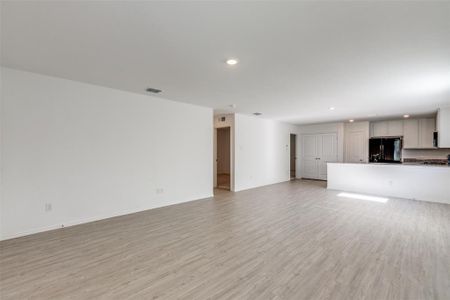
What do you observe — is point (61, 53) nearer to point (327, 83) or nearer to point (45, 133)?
point (45, 133)

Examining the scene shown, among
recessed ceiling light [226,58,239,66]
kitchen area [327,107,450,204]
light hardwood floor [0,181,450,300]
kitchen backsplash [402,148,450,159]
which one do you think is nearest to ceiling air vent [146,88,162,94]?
recessed ceiling light [226,58,239,66]

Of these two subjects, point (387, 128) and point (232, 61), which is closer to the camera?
point (232, 61)

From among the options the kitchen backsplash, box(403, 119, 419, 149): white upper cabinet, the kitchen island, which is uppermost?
box(403, 119, 419, 149): white upper cabinet

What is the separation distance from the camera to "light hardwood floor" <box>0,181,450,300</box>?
2.17 metres

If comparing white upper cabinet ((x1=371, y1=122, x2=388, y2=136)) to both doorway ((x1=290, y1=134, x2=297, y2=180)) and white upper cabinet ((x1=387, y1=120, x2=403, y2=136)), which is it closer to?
white upper cabinet ((x1=387, y1=120, x2=403, y2=136))

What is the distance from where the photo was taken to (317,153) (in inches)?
392

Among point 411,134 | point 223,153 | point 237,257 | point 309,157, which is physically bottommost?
point 237,257

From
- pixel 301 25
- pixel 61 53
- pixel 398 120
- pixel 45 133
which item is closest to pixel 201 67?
pixel 301 25

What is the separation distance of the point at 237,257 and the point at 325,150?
8206 mm

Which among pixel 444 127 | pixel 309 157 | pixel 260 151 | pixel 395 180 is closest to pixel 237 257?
pixel 260 151

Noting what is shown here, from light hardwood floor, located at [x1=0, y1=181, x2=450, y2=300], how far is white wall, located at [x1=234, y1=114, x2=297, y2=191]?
288 cm

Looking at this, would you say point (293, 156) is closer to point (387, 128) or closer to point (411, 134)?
point (387, 128)

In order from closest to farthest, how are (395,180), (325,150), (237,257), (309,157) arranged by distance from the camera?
(237,257) < (395,180) < (325,150) < (309,157)

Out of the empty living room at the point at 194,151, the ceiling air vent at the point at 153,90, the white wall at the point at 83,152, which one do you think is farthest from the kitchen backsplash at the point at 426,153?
the ceiling air vent at the point at 153,90
